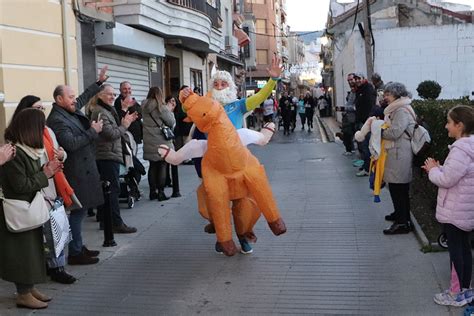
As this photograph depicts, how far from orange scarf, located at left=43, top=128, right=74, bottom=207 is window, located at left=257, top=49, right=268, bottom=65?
60.0 meters

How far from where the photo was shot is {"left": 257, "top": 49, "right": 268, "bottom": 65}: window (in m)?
64.6

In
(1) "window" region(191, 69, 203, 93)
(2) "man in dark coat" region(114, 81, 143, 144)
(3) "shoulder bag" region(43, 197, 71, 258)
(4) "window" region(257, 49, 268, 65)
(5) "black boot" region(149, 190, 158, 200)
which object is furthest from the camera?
(4) "window" region(257, 49, 268, 65)

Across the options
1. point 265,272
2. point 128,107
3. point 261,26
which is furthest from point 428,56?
point 261,26

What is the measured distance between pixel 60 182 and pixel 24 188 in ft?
2.64

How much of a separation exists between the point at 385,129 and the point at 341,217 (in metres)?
1.70

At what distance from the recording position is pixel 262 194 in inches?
222

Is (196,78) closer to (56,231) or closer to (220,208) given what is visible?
(220,208)

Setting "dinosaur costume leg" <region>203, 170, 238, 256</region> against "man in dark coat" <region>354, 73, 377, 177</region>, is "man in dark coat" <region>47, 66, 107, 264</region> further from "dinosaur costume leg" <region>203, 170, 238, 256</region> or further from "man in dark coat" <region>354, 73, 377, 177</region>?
"man in dark coat" <region>354, 73, 377, 177</region>

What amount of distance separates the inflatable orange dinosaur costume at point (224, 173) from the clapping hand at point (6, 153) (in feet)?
6.04

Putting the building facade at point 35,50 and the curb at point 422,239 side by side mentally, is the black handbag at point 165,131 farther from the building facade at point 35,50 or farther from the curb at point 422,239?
the curb at point 422,239

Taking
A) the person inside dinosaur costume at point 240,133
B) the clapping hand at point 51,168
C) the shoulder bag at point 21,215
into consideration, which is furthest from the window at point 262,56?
the shoulder bag at point 21,215

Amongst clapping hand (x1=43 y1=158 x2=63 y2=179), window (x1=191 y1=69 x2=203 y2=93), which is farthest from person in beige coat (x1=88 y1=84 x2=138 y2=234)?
window (x1=191 y1=69 x2=203 y2=93)

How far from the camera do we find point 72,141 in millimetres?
5590

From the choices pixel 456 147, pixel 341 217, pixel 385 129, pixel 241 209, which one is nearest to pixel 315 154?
pixel 341 217
